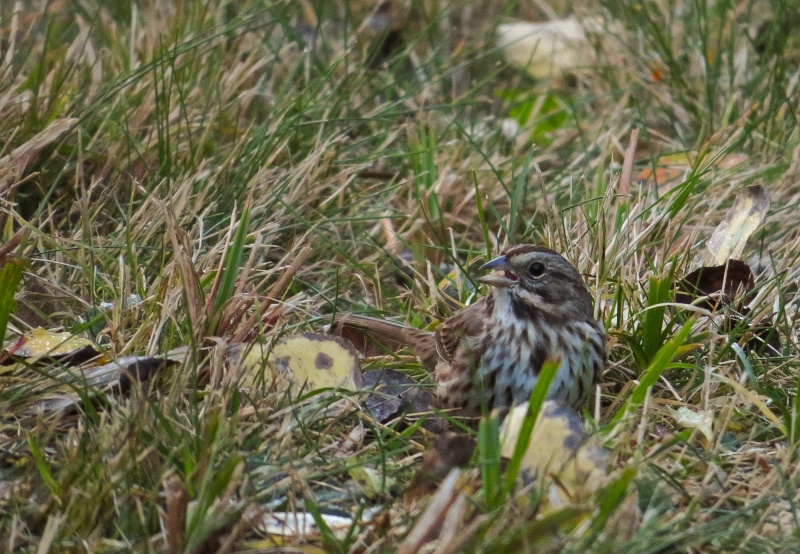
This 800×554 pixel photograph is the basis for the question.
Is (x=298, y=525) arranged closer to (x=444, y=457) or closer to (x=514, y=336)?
(x=444, y=457)

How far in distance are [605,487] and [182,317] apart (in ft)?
4.85

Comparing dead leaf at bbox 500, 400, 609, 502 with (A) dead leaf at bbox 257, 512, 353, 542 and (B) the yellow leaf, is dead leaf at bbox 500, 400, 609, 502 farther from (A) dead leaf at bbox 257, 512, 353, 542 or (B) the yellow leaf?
(B) the yellow leaf

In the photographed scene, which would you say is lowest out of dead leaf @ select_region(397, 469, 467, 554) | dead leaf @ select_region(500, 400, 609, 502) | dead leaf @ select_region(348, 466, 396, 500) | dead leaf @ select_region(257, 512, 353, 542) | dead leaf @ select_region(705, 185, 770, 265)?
dead leaf @ select_region(705, 185, 770, 265)

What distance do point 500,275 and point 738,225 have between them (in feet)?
3.30

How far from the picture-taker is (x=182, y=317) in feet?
12.1

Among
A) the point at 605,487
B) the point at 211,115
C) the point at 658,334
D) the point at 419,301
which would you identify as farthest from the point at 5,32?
the point at 605,487

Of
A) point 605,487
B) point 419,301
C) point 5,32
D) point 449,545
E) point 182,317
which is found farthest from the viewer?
point 5,32

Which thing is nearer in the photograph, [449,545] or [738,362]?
[449,545]

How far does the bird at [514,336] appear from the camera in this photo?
150 inches

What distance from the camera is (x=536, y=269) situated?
3998 millimetres

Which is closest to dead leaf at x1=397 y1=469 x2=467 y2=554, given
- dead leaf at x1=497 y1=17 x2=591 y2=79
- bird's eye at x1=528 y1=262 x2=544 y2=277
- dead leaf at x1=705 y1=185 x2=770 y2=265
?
bird's eye at x1=528 y1=262 x2=544 y2=277

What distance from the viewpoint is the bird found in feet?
12.5

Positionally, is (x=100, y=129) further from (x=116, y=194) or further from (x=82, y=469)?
(x=82, y=469)

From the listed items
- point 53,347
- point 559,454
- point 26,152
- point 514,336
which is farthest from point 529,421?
point 26,152
